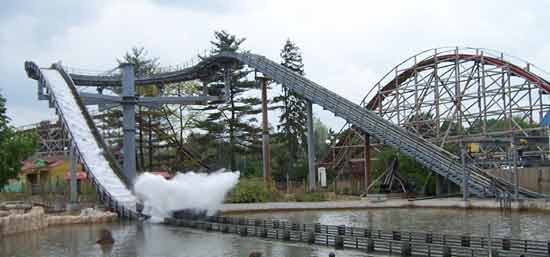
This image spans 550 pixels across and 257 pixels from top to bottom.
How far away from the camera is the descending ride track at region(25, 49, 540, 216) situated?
137 feet

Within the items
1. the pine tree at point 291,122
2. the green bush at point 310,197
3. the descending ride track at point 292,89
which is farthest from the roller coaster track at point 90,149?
the pine tree at point 291,122

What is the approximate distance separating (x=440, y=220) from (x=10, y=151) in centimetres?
2570

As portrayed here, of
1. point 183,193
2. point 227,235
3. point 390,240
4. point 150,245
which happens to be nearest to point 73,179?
point 183,193

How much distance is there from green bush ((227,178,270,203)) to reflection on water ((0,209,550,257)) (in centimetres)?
651

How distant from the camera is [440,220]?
108ft

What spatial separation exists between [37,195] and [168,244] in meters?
29.3

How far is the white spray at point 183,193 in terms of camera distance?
36375 millimetres

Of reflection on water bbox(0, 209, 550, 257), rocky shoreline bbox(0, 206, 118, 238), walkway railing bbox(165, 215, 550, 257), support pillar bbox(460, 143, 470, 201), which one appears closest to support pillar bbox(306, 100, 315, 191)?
reflection on water bbox(0, 209, 550, 257)

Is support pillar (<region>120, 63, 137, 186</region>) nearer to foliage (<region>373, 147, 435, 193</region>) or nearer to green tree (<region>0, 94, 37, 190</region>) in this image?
green tree (<region>0, 94, 37, 190</region>)

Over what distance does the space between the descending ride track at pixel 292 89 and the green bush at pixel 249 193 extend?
7.28 meters

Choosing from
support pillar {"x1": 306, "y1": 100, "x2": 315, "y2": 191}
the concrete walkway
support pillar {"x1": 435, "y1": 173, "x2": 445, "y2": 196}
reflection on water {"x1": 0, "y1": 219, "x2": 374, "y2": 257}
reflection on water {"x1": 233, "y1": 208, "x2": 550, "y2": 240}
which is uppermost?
support pillar {"x1": 306, "y1": 100, "x2": 315, "y2": 191}

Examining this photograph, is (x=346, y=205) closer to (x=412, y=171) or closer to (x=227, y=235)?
(x=412, y=171)

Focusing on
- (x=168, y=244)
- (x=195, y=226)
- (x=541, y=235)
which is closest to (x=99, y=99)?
(x=195, y=226)

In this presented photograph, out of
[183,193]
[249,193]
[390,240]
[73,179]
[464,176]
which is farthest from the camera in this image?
[249,193]
